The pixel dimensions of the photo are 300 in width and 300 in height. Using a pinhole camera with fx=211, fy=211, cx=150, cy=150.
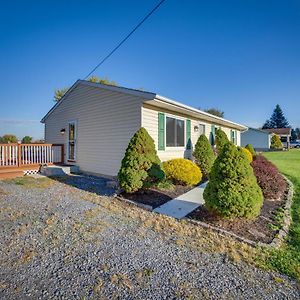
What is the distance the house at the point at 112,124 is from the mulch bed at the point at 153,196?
2348 millimetres

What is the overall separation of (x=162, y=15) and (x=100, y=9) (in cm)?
257

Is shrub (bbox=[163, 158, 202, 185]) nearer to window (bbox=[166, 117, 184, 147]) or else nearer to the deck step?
window (bbox=[166, 117, 184, 147])

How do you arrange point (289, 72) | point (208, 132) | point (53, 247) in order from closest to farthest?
point (53, 247), point (289, 72), point (208, 132)

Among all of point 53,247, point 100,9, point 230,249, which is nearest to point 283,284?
point 230,249

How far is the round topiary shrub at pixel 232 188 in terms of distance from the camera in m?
3.91

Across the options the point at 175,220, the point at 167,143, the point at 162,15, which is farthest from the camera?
the point at 167,143

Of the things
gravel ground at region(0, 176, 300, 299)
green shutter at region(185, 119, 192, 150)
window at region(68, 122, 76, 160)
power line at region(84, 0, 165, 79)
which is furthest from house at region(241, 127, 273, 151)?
gravel ground at region(0, 176, 300, 299)

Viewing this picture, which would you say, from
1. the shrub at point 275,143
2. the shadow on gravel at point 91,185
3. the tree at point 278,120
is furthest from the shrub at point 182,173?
the tree at point 278,120

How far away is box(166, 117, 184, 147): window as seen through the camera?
9016 mm

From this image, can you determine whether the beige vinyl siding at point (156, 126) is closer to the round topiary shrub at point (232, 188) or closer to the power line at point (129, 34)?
the power line at point (129, 34)

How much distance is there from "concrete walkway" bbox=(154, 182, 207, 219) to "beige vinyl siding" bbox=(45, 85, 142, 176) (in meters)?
3.11

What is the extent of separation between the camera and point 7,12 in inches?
320

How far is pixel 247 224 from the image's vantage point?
13.3 feet

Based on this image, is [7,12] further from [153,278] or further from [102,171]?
[153,278]
